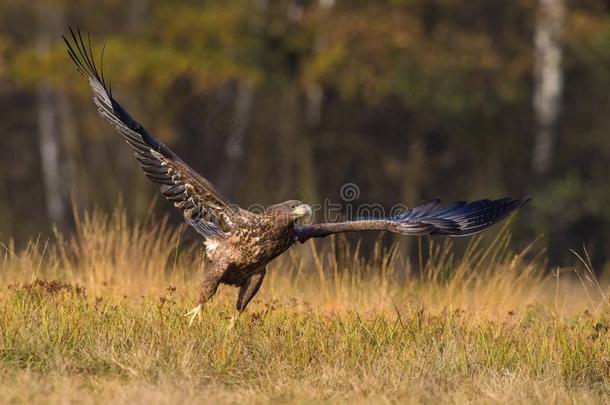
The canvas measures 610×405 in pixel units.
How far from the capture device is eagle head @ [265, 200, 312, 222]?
779 centimetres

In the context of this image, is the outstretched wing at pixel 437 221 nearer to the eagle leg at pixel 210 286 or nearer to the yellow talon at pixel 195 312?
the eagle leg at pixel 210 286

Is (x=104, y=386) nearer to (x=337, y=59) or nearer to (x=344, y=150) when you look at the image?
(x=337, y=59)

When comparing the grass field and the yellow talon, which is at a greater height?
the yellow talon

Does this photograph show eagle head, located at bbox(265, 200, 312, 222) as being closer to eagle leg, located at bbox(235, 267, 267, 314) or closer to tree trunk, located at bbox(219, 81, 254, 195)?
eagle leg, located at bbox(235, 267, 267, 314)

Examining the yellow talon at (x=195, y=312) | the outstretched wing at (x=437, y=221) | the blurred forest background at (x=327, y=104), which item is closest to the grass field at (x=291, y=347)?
the yellow talon at (x=195, y=312)

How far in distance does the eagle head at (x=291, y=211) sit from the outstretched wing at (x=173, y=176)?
36 centimetres

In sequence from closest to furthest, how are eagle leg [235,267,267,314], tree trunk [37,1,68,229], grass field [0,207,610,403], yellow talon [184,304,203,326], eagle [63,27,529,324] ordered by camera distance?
grass field [0,207,610,403], yellow talon [184,304,203,326], eagle [63,27,529,324], eagle leg [235,267,267,314], tree trunk [37,1,68,229]

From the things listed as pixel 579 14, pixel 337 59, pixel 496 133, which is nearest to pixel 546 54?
pixel 579 14

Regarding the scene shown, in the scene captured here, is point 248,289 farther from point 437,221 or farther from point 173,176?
point 437,221

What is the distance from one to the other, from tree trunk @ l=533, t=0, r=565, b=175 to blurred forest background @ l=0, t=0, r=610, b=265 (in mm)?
33

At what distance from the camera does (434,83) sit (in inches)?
740

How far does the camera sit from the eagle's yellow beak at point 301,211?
7773 mm

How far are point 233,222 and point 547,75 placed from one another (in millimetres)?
12474

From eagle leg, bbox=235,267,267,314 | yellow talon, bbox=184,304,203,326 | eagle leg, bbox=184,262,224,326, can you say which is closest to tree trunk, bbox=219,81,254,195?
eagle leg, bbox=235,267,267,314
